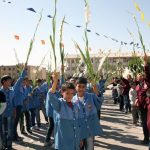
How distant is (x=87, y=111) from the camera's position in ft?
22.9

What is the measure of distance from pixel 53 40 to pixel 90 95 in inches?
60.2

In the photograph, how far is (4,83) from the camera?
8.83 metres

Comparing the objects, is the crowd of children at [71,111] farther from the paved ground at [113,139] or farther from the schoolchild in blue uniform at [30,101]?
the schoolchild in blue uniform at [30,101]

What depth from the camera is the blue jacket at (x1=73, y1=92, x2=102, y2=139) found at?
6.77 meters

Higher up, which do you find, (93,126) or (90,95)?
(90,95)

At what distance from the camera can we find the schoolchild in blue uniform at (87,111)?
665 centimetres

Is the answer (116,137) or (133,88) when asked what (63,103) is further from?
(133,88)

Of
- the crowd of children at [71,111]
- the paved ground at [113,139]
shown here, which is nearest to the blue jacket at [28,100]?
the paved ground at [113,139]

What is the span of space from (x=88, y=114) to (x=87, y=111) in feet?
0.45

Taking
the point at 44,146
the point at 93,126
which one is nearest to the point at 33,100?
the point at 44,146

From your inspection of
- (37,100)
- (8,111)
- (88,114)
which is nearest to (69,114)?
(88,114)

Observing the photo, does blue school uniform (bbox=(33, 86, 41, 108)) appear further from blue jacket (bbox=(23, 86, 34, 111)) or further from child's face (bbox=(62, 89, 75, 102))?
child's face (bbox=(62, 89, 75, 102))

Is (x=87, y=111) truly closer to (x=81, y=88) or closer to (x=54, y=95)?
(x=81, y=88)

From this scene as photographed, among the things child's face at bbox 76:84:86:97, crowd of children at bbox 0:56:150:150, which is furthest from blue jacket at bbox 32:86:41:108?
child's face at bbox 76:84:86:97
